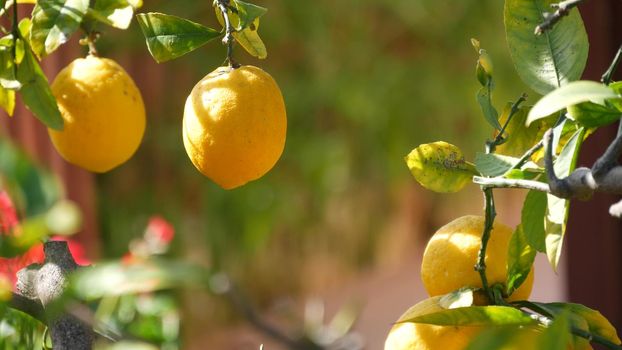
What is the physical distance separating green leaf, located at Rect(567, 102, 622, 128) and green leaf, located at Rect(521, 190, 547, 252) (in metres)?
0.06

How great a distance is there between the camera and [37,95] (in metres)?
0.52

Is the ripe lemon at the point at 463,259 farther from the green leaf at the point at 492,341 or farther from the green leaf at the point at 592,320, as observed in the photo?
the green leaf at the point at 492,341

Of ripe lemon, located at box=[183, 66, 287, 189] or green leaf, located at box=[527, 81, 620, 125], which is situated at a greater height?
green leaf, located at box=[527, 81, 620, 125]

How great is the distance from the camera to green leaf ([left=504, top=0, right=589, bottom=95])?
45cm

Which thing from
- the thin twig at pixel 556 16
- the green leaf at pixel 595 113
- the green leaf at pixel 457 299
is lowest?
the green leaf at pixel 457 299

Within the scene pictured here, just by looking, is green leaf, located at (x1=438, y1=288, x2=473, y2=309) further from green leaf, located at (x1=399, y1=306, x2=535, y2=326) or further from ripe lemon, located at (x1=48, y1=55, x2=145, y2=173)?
ripe lemon, located at (x1=48, y1=55, x2=145, y2=173)

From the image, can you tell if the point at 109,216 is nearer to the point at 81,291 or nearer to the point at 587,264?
the point at 587,264

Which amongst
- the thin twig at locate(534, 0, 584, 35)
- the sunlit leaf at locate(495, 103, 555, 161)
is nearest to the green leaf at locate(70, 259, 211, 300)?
the thin twig at locate(534, 0, 584, 35)

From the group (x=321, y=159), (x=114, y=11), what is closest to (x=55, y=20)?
(x=114, y=11)

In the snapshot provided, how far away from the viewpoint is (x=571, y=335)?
420mm

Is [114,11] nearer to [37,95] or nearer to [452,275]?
[37,95]

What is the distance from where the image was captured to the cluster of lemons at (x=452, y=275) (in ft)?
1.55

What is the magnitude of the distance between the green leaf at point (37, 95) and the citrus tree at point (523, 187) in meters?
0.20

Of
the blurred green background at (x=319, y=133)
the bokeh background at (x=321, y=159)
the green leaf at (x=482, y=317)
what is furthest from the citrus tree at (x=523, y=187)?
the blurred green background at (x=319, y=133)
